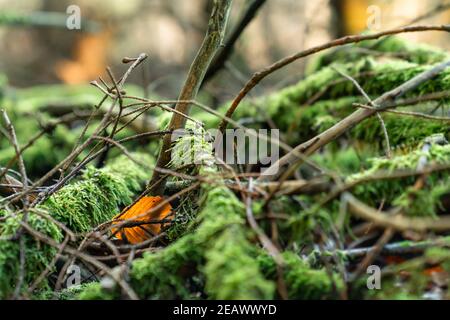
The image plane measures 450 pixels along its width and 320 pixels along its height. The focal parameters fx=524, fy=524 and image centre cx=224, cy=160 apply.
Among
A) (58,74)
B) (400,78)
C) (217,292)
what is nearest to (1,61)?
(58,74)

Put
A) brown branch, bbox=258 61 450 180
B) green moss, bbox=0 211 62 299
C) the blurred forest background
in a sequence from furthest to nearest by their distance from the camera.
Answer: the blurred forest background
brown branch, bbox=258 61 450 180
green moss, bbox=0 211 62 299

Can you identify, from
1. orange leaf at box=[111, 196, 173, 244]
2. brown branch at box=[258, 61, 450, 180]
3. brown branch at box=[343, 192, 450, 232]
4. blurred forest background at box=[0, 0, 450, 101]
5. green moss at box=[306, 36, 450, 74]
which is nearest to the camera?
brown branch at box=[343, 192, 450, 232]

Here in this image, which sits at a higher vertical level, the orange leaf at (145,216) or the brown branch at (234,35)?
the brown branch at (234,35)

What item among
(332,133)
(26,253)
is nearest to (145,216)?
(26,253)

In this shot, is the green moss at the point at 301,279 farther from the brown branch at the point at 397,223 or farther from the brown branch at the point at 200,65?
the brown branch at the point at 200,65

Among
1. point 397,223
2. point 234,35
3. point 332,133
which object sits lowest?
point 397,223

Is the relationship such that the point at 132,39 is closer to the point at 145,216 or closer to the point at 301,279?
the point at 145,216

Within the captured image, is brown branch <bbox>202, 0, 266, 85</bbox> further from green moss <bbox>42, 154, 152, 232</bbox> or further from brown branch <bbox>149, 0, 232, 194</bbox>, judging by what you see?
green moss <bbox>42, 154, 152, 232</bbox>

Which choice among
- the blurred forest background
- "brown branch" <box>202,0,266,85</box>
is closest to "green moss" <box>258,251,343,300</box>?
"brown branch" <box>202,0,266,85</box>

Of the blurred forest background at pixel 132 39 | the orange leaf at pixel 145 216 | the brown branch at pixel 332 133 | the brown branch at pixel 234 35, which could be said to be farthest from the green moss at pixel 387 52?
the blurred forest background at pixel 132 39

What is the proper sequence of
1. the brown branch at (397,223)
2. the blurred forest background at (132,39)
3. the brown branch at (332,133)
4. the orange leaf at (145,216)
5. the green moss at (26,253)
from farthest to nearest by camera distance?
1. the blurred forest background at (132,39)
2. the orange leaf at (145,216)
3. the brown branch at (332,133)
4. the green moss at (26,253)
5. the brown branch at (397,223)

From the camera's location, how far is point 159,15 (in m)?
11.8

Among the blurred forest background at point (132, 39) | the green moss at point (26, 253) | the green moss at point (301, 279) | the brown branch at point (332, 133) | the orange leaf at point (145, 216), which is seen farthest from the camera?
the blurred forest background at point (132, 39)

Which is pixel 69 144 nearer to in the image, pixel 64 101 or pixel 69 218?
pixel 64 101
